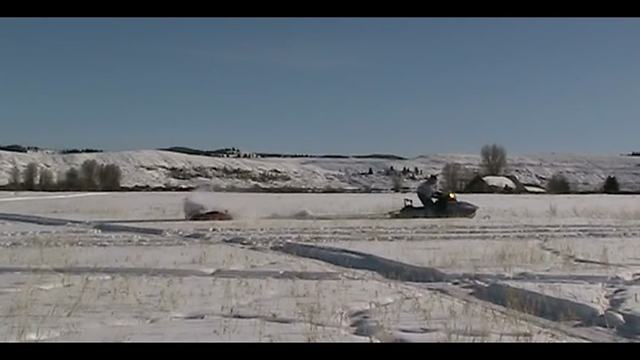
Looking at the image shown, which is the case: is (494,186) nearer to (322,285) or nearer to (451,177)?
(451,177)

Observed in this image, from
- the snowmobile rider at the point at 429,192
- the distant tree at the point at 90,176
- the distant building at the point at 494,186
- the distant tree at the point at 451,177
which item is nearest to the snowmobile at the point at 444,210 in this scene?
the snowmobile rider at the point at 429,192

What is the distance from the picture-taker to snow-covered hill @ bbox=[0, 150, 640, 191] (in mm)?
141125

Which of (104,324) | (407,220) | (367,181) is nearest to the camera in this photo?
(104,324)


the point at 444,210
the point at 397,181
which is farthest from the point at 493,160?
the point at 444,210

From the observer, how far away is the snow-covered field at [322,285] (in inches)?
292

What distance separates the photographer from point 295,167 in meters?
167

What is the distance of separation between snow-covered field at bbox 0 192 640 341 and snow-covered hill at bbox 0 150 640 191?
110 metres

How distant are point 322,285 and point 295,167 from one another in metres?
156

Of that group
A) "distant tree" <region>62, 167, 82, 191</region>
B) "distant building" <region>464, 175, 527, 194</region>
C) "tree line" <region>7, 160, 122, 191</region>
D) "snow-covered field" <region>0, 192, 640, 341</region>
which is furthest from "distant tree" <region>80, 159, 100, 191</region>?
"snow-covered field" <region>0, 192, 640, 341</region>

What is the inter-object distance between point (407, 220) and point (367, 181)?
114042 mm

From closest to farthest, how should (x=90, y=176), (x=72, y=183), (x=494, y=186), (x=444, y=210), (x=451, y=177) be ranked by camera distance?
(x=444, y=210)
(x=494, y=186)
(x=72, y=183)
(x=451, y=177)
(x=90, y=176)
